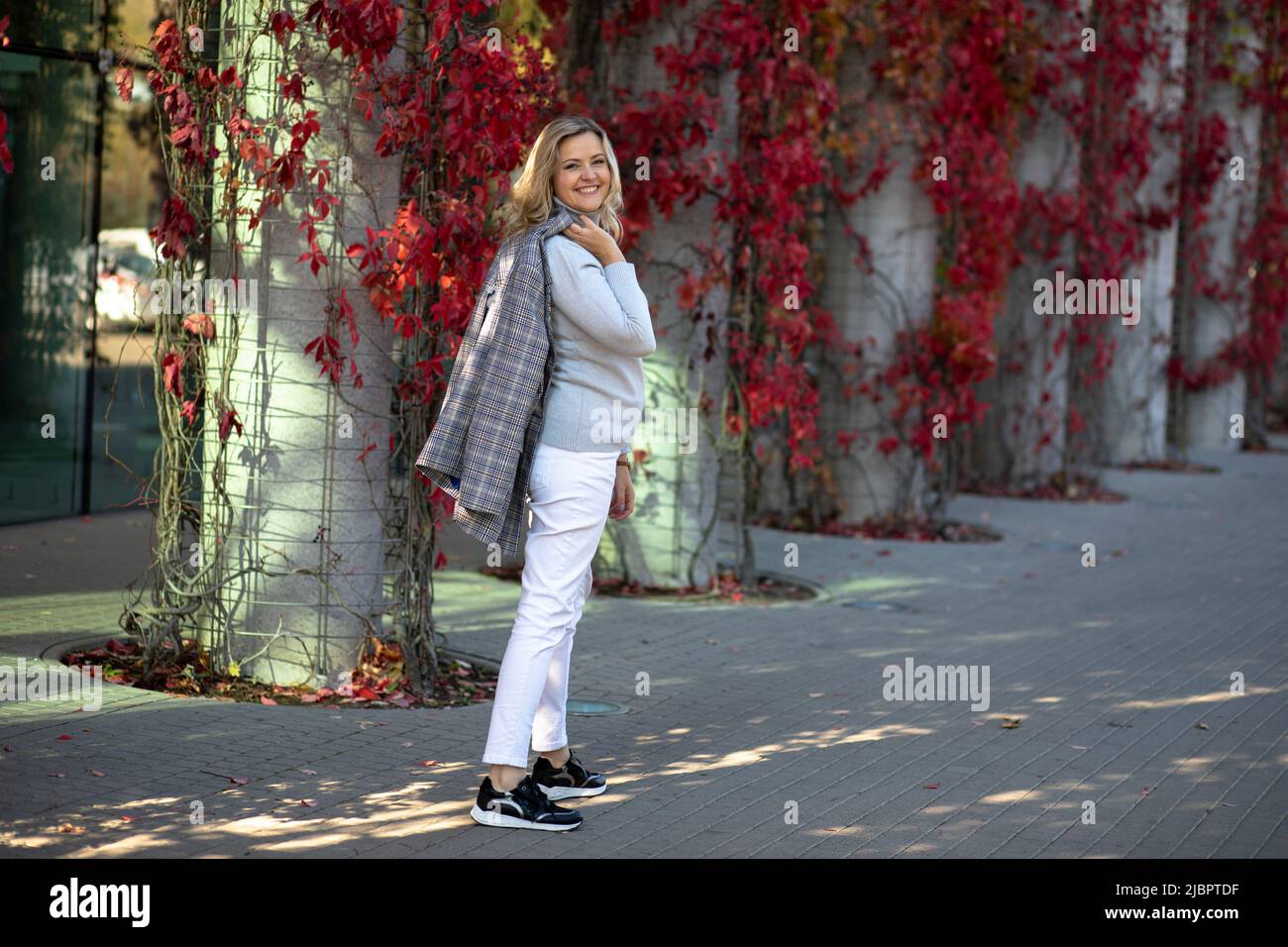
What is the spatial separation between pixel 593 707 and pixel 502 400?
2.07 metres

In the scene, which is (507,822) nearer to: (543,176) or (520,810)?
(520,810)

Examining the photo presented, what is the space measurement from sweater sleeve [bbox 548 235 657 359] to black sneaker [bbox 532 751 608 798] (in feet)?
4.48

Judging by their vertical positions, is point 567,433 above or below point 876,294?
below

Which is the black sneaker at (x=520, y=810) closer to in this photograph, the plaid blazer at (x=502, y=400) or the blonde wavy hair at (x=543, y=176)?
the plaid blazer at (x=502, y=400)

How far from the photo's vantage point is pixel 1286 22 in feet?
65.7

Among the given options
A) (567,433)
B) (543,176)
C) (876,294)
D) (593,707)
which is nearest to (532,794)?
(567,433)

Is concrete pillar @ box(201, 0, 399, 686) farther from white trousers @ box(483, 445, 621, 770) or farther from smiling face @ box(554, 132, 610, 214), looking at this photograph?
white trousers @ box(483, 445, 621, 770)

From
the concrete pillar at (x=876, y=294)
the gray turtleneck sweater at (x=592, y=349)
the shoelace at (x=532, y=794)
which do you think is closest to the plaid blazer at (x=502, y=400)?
the gray turtleneck sweater at (x=592, y=349)

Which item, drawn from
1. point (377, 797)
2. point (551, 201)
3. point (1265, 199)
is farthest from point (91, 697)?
point (1265, 199)

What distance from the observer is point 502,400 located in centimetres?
496

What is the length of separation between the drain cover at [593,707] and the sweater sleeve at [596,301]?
2.06 meters

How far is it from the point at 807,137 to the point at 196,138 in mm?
4219

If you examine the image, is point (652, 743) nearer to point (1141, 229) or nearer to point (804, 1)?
point (804, 1)
